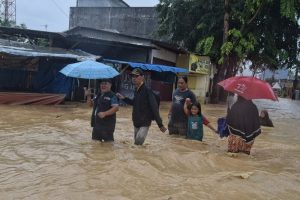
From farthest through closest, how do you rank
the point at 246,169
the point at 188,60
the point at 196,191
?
the point at 188,60 → the point at 246,169 → the point at 196,191

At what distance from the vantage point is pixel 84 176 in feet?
19.4

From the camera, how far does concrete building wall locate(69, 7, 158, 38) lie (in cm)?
3691

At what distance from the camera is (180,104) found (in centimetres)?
877

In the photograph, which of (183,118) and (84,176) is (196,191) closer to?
(84,176)

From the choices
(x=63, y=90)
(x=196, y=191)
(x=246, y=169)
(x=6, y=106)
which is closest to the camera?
(x=196, y=191)

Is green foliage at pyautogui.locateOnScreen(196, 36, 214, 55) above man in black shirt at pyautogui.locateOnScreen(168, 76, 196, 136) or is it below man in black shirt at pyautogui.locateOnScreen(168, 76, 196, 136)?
above

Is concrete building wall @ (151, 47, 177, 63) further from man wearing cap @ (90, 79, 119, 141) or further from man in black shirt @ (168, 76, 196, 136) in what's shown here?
man wearing cap @ (90, 79, 119, 141)

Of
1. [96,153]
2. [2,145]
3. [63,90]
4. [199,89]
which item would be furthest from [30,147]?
[199,89]

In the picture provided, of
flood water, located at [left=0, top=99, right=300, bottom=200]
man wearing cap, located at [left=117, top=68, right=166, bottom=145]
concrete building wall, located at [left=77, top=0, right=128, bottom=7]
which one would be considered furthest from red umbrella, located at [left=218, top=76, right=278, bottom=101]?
concrete building wall, located at [left=77, top=0, right=128, bottom=7]

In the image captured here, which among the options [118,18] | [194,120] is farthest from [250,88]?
[118,18]

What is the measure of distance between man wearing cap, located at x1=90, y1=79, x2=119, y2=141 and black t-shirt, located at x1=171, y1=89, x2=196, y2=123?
182 centimetres

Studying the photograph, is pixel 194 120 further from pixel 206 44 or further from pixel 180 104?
pixel 206 44

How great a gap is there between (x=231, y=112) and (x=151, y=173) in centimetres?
185

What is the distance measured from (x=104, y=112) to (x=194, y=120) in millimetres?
2177
